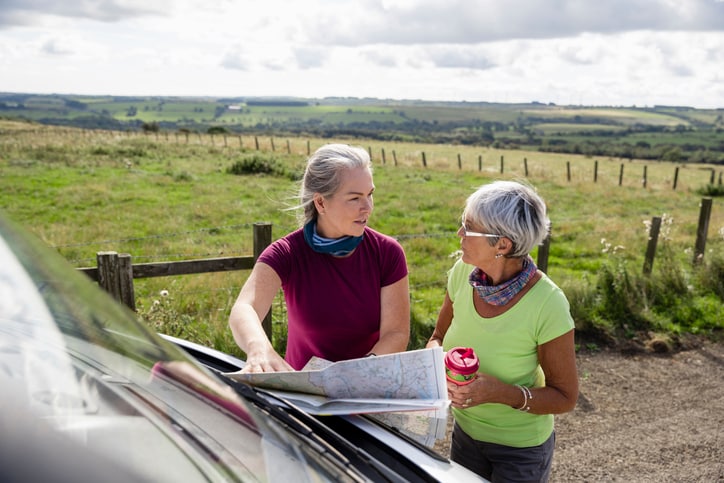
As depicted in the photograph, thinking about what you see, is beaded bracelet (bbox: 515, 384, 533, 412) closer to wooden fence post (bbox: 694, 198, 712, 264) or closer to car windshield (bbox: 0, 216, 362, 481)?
car windshield (bbox: 0, 216, 362, 481)

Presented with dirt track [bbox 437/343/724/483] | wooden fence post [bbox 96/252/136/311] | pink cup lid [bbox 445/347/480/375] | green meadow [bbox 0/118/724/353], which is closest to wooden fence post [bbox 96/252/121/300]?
wooden fence post [bbox 96/252/136/311]

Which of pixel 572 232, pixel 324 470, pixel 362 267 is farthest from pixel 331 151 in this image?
pixel 572 232

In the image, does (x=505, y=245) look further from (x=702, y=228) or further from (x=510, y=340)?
(x=702, y=228)

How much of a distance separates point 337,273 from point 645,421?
3.42 meters

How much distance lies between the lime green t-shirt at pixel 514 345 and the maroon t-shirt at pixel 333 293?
39cm

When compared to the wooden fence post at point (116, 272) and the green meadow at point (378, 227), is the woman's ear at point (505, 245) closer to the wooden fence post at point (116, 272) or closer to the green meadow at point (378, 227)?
the green meadow at point (378, 227)

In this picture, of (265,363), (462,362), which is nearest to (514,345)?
(462,362)

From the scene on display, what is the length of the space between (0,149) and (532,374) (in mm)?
29920

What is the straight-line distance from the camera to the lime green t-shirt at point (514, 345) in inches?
91.3

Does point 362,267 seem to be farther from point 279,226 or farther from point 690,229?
point 690,229

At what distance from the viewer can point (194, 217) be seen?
13.6 meters

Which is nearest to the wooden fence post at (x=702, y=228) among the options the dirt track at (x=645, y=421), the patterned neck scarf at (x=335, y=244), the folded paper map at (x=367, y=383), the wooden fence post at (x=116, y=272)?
the dirt track at (x=645, y=421)

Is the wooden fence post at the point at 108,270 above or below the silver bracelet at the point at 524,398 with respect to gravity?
below

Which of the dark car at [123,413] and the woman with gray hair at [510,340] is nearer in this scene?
the dark car at [123,413]
